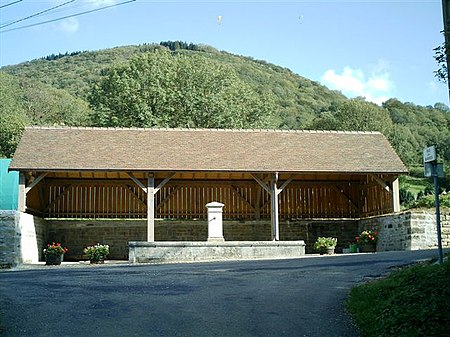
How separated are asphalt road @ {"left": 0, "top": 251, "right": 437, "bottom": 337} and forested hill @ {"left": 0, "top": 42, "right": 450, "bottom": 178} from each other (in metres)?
11.9

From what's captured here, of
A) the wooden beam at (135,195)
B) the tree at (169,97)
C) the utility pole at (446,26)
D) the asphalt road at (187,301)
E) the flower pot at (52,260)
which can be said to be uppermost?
the tree at (169,97)

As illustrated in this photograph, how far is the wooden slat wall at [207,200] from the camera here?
23359 mm

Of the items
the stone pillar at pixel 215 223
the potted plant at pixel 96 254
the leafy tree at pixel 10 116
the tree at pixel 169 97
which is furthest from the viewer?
the leafy tree at pixel 10 116

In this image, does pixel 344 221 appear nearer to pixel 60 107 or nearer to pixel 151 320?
pixel 151 320

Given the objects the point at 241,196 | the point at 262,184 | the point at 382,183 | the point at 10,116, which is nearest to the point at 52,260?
the point at 262,184

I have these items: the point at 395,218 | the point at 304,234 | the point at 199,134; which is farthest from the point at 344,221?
the point at 199,134

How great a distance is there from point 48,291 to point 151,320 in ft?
10.9

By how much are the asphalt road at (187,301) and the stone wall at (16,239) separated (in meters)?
4.38

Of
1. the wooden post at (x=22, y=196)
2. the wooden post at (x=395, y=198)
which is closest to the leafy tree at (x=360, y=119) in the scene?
the wooden post at (x=395, y=198)

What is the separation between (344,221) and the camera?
79.4ft

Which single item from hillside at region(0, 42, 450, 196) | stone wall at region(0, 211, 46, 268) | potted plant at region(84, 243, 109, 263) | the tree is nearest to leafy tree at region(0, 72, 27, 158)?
hillside at region(0, 42, 450, 196)

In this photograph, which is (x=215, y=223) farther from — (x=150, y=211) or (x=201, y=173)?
(x=201, y=173)

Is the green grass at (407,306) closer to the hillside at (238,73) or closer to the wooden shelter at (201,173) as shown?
the wooden shelter at (201,173)

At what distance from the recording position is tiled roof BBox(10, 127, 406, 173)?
68.1ft
